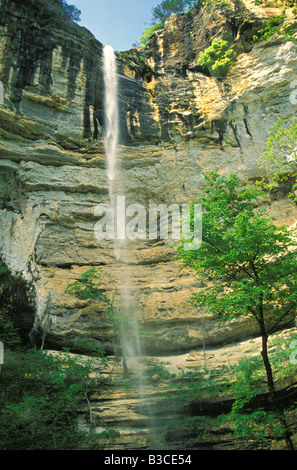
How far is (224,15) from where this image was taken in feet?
67.5

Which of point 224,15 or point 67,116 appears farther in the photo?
point 224,15

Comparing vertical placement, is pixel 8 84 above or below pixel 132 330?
above

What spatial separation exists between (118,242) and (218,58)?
42.6 ft

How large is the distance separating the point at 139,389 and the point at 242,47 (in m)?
19.6

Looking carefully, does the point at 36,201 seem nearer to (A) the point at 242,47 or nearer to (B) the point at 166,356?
(B) the point at 166,356

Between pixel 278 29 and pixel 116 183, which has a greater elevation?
pixel 116 183

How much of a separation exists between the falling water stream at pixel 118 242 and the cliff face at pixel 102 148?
371 millimetres

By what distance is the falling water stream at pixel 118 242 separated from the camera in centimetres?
1462

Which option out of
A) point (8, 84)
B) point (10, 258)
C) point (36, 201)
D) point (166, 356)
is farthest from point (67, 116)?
point (166, 356)

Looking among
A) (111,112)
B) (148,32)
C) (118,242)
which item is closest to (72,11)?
(148,32)

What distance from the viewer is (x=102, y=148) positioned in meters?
19.1

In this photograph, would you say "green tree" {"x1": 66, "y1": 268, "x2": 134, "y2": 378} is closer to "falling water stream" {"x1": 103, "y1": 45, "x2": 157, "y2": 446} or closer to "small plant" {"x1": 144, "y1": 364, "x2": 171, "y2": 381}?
"falling water stream" {"x1": 103, "y1": 45, "x2": 157, "y2": 446}

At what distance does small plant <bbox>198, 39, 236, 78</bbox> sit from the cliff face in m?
0.47

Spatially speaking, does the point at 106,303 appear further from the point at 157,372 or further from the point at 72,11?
the point at 72,11
